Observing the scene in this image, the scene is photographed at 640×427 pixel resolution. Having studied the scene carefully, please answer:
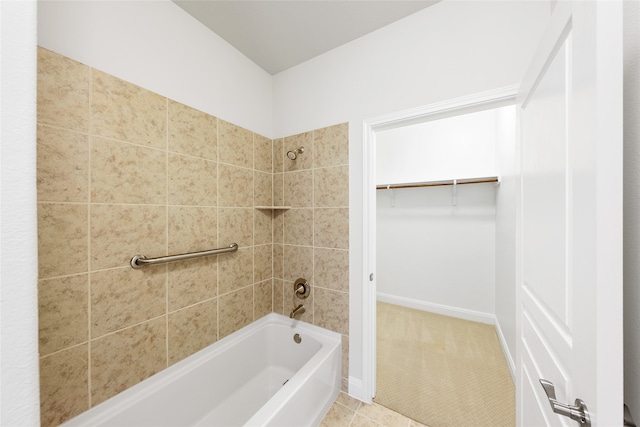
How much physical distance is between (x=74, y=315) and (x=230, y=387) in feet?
3.35

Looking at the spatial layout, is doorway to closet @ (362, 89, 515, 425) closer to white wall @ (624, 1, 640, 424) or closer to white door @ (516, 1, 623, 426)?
white door @ (516, 1, 623, 426)

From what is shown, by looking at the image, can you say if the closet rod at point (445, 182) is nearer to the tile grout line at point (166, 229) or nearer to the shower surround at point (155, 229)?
the shower surround at point (155, 229)

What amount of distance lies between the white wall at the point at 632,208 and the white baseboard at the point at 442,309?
2403mm

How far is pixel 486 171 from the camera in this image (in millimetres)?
2426

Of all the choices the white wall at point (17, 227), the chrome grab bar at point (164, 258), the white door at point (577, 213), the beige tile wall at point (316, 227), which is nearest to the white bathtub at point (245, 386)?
the beige tile wall at point (316, 227)

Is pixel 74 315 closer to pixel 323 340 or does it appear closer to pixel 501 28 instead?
pixel 323 340

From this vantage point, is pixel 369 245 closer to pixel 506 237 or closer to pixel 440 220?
pixel 506 237

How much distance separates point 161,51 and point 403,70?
1.42m

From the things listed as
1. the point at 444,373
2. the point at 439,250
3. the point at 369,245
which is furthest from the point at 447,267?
the point at 369,245

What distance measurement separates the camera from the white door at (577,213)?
405 millimetres

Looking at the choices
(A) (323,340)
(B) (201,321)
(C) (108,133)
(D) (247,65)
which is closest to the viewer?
(C) (108,133)

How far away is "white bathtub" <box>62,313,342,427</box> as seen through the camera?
3.55ft

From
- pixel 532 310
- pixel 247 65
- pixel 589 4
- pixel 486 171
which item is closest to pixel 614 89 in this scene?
pixel 589 4

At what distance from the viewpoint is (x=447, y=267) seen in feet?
8.78
